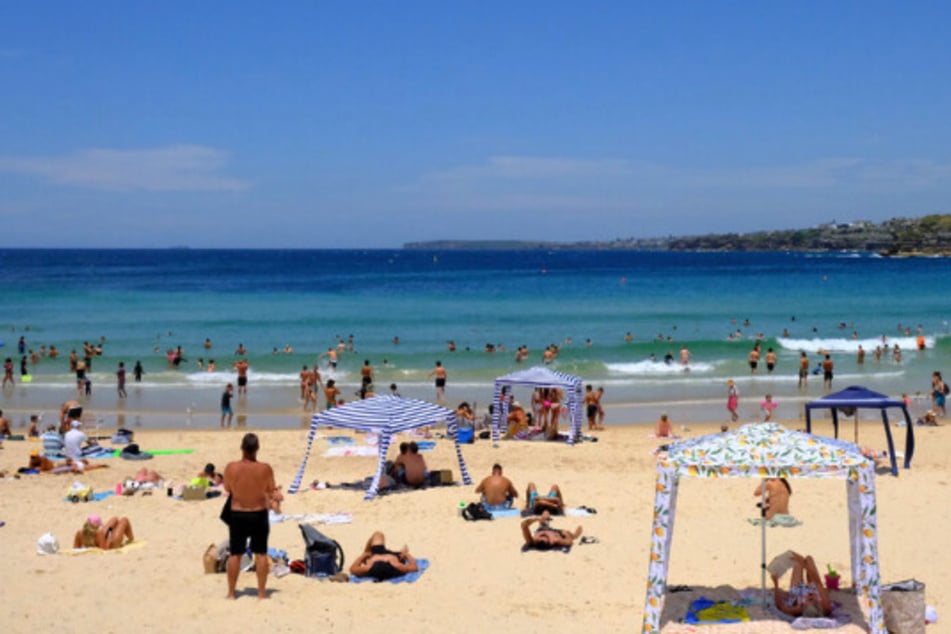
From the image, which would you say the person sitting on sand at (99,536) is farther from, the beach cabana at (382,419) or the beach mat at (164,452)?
the beach mat at (164,452)

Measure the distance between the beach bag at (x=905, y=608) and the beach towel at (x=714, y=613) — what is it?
1.12 meters

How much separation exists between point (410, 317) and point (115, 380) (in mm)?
23898

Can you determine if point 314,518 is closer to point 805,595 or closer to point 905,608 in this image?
point 805,595

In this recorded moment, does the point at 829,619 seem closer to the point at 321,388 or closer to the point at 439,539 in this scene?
the point at 439,539

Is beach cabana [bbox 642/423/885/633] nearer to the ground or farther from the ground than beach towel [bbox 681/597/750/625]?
farther from the ground

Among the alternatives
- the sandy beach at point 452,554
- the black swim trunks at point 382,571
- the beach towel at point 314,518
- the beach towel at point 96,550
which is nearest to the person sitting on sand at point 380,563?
the black swim trunks at point 382,571

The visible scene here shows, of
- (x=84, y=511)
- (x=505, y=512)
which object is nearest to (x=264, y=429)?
(x=84, y=511)

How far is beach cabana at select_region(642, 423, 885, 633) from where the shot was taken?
7.30 m

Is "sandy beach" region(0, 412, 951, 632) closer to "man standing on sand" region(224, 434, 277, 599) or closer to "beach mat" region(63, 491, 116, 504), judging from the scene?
"beach mat" region(63, 491, 116, 504)

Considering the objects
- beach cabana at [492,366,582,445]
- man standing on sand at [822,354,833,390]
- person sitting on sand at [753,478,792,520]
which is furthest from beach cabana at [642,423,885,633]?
man standing on sand at [822,354,833,390]

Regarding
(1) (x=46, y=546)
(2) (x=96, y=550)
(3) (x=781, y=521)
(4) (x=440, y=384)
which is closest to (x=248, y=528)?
(2) (x=96, y=550)

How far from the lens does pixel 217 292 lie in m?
74.3

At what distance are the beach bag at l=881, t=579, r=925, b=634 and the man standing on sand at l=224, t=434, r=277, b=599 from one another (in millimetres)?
5335

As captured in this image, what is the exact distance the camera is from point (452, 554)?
11.0m
